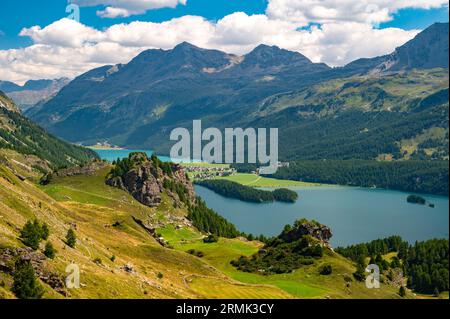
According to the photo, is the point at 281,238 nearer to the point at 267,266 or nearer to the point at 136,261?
the point at 267,266

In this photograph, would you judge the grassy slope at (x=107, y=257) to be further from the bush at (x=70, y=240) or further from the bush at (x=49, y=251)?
the bush at (x=70, y=240)

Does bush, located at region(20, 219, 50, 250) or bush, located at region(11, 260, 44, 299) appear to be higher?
bush, located at region(20, 219, 50, 250)

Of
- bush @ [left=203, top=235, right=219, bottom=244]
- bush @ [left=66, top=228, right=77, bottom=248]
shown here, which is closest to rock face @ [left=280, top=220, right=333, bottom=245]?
bush @ [left=203, top=235, right=219, bottom=244]

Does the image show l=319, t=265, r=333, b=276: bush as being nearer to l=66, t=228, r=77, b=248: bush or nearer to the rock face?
the rock face

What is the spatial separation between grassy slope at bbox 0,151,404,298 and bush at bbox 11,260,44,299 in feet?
4.59

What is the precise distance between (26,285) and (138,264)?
154 ft

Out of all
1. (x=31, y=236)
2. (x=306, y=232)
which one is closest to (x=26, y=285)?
(x=31, y=236)

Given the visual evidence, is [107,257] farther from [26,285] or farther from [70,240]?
[26,285]

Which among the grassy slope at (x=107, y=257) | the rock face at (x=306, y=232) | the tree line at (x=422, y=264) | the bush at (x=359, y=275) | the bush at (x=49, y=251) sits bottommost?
the tree line at (x=422, y=264)

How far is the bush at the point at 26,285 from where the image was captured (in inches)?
2293

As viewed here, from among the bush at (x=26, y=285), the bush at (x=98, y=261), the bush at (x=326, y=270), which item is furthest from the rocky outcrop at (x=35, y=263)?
the bush at (x=326, y=270)

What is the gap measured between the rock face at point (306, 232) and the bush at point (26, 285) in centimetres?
11955

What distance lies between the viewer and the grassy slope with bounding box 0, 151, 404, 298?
251ft
